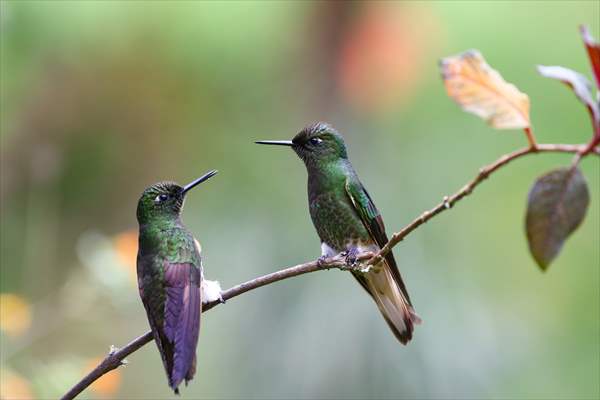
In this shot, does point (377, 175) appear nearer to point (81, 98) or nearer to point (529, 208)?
point (81, 98)

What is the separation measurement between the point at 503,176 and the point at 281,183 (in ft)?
3.65

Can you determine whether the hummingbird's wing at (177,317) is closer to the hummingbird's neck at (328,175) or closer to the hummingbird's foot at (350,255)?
the hummingbird's foot at (350,255)

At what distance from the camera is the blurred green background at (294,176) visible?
3383 millimetres

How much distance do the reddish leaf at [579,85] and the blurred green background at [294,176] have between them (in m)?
2.27

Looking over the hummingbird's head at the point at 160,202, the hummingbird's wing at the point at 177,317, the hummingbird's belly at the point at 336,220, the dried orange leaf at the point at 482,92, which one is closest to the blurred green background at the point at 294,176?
the hummingbird's head at the point at 160,202

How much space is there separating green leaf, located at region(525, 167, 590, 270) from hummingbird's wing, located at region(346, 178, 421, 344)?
3.75ft

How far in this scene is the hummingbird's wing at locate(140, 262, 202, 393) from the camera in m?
1.37

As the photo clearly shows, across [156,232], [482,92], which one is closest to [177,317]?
[156,232]

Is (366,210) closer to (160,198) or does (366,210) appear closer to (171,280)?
(160,198)

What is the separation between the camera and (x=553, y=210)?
0.77m

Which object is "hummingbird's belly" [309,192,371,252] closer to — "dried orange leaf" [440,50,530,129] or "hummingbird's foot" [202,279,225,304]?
"hummingbird's foot" [202,279,225,304]


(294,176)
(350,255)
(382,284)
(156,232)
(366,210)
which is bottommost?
(382,284)

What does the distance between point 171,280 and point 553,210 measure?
1.14 meters

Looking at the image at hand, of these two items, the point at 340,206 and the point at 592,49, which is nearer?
the point at 592,49
